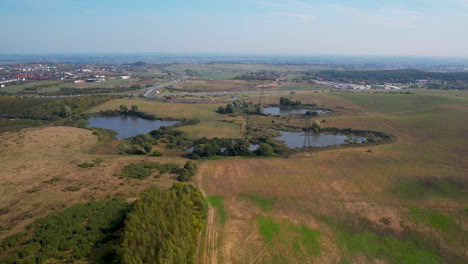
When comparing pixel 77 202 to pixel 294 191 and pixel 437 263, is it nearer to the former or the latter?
pixel 294 191

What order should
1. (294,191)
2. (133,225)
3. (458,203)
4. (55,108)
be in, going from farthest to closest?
(55,108)
(294,191)
(458,203)
(133,225)

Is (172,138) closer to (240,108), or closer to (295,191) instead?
(295,191)

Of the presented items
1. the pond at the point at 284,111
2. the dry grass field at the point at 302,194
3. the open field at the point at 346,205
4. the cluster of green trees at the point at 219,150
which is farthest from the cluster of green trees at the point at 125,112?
the open field at the point at 346,205

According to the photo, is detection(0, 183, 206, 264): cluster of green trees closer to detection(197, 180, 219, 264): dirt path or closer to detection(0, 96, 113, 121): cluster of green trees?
detection(197, 180, 219, 264): dirt path

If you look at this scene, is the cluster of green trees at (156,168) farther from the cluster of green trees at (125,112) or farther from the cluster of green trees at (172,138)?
the cluster of green trees at (125,112)

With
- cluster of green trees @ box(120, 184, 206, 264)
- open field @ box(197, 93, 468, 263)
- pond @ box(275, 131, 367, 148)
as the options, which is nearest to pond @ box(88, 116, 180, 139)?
open field @ box(197, 93, 468, 263)

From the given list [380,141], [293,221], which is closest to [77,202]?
[293,221]
